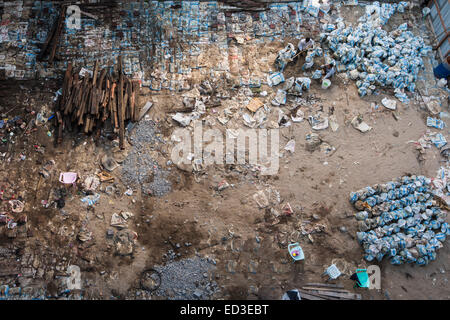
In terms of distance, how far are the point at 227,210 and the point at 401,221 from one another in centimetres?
348

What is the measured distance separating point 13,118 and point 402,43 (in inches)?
369

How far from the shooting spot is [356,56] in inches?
290

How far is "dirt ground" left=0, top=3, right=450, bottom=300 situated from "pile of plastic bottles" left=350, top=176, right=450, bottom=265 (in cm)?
23

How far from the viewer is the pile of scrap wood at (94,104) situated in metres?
6.79

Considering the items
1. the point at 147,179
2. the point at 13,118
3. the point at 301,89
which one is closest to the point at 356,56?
the point at 301,89

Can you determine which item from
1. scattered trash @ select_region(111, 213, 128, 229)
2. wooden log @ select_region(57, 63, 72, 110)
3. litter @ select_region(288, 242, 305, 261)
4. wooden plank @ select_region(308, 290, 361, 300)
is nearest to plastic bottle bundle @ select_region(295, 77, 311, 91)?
litter @ select_region(288, 242, 305, 261)

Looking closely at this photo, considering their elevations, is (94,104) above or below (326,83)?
below

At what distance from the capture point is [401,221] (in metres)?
6.22

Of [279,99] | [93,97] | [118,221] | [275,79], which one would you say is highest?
[275,79]

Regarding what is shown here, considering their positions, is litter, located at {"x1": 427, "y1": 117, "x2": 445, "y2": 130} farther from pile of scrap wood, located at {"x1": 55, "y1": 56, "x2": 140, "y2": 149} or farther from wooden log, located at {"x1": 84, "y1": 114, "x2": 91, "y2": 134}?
wooden log, located at {"x1": 84, "y1": 114, "x2": 91, "y2": 134}

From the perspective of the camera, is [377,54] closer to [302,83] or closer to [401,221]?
[302,83]

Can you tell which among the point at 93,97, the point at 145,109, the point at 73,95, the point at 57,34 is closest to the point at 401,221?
the point at 145,109

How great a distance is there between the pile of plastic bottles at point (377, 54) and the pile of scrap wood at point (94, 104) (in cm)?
493

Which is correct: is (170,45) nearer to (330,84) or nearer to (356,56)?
(330,84)
